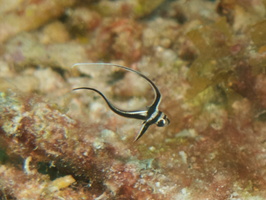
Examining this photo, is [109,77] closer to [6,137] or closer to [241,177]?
[6,137]

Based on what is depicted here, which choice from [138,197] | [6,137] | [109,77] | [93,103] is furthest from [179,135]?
[6,137]

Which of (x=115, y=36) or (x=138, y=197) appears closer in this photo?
(x=138, y=197)

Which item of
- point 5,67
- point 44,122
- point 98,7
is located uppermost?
point 98,7

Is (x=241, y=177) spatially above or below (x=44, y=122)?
below

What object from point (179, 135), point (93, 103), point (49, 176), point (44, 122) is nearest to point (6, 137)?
point (44, 122)

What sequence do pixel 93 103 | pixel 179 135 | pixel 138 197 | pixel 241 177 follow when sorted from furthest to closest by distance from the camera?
pixel 93 103 → pixel 179 135 → pixel 241 177 → pixel 138 197

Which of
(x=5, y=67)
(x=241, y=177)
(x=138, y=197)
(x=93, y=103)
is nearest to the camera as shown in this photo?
(x=138, y=197)
